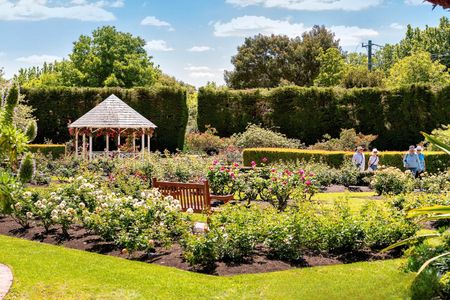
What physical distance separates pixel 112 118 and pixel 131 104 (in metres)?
6.90

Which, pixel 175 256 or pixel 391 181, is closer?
pixel 175 256

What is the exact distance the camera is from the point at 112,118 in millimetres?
23531

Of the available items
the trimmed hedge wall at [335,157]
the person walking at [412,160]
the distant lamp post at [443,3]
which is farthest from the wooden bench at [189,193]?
the trimmed hedge wall at [335,157]

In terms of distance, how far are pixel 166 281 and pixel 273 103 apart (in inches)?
949

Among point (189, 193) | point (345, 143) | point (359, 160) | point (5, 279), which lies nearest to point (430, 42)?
point (345, 143)

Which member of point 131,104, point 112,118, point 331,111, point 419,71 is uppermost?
point 419,71

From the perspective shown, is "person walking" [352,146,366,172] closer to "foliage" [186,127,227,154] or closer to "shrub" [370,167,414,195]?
"shrub" [370,167,414,195]

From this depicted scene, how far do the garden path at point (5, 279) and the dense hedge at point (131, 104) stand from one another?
22.2 metres

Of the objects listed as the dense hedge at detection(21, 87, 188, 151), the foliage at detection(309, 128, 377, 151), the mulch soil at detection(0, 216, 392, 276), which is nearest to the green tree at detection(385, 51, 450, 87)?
the foliage at detection(309, 128, 377, 151)

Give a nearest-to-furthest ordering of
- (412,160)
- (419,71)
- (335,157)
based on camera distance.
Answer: (412,160)
(335,157)
(419,71)

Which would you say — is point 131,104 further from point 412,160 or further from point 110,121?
point 412,160

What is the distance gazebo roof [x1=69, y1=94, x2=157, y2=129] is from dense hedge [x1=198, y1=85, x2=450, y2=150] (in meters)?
7.70

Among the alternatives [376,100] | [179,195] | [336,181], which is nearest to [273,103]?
[376,100]

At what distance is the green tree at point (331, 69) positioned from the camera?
50128mm
